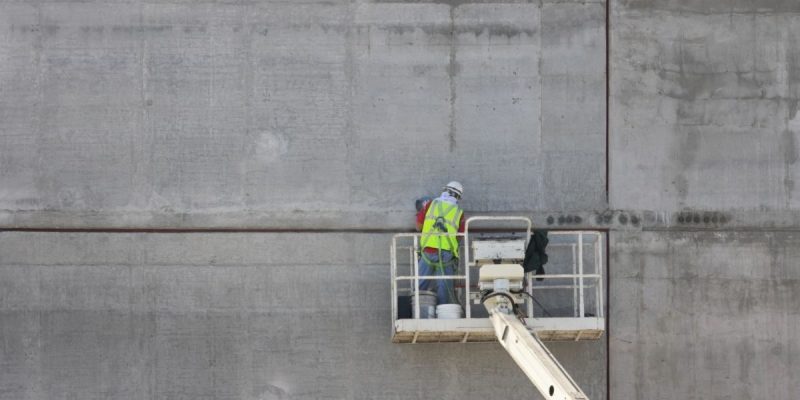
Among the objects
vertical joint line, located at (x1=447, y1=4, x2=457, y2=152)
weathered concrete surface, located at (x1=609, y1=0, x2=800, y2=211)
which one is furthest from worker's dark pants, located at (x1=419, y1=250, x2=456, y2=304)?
weathered concrete surface, located at (x1=609, y1=0, x2=800, y2=211)

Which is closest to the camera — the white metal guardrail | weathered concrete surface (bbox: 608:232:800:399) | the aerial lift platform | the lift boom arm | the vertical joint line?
the lift boom arm

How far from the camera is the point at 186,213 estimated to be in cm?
1394

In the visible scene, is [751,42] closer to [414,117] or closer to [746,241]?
[746,241]

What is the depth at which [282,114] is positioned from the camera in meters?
14.0

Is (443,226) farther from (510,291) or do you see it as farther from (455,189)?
(510,291)

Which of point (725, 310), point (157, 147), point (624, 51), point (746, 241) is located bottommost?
point (725, 310)

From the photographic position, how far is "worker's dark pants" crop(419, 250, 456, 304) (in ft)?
43.5

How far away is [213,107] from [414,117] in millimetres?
2661

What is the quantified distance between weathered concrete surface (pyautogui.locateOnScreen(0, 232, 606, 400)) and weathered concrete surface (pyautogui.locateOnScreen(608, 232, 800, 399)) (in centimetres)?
56

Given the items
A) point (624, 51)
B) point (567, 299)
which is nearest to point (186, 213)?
point (567, 299)

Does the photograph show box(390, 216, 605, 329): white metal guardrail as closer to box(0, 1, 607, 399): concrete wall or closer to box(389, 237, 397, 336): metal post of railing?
box(389, 237, 397, 336): metal post of railing

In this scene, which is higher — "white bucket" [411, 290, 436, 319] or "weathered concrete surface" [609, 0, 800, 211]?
"weathered concrete surface" [609, 0, 800, 211]

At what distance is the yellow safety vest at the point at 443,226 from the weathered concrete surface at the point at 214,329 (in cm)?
100

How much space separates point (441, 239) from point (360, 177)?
5.07 ft
